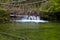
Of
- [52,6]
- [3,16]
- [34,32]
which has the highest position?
[52,6]

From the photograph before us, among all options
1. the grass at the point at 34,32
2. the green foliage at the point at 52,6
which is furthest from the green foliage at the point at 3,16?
the green foliage at the point at 52,6

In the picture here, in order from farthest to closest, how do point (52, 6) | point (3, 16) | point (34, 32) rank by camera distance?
point (52, 6) < point (3, 16) < point (34, 32)

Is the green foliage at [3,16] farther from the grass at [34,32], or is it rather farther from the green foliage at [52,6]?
the green foliage at [52,6]

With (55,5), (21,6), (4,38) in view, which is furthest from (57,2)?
(4,38)

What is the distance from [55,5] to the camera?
1877cm

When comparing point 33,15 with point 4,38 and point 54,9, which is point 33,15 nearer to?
point 54,9

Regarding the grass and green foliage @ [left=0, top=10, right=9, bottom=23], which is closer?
the grass

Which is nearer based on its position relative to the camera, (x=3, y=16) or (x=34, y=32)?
(x=34, y=32)

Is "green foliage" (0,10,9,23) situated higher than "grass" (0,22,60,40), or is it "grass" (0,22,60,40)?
"green foliage" (0,10,9,23)

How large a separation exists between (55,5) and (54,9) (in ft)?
1.40

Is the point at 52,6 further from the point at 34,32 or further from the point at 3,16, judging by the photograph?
the point at 34,32

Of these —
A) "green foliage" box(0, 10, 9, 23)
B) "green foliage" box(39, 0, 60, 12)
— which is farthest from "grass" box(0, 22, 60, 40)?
"green foliage" box(39, 0, 60, 12)

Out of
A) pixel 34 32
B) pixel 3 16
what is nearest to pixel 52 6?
pixel 3 16

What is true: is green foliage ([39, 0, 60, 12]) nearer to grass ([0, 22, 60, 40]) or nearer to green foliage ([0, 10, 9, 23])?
grass ([0, 22, 60, 40])
